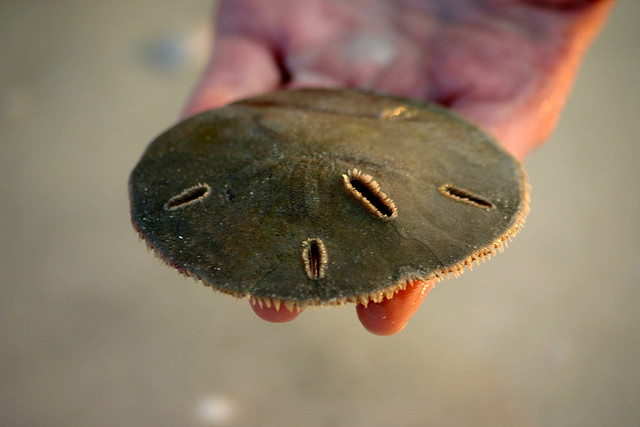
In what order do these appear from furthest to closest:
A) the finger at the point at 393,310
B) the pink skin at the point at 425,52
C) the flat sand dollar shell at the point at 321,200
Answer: the pink skin at the point at 425,52, the finger at the point at 393,310, the flat sand dollar shell at the point at 321,200

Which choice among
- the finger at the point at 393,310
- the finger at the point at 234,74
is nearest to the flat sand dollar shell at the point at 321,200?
the finger at the point at 393,310

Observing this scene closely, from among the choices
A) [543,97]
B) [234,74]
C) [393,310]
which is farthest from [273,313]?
[543,97]

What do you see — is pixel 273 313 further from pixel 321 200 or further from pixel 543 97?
pixel 543 97

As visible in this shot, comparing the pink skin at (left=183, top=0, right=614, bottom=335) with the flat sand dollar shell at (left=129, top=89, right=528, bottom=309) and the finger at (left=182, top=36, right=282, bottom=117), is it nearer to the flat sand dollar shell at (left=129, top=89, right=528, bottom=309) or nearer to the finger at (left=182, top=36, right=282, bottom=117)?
the finger at (left=182, top=36, right=282, bottom=117)

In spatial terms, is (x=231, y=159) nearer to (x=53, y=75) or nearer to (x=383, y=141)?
(x=383, y=141)

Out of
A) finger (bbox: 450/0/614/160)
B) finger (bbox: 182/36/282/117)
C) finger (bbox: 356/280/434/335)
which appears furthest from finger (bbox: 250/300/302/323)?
finger (bbox: 450/0/614/160)

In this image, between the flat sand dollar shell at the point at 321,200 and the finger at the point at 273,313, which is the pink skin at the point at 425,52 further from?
the finger at the point at 273,313
